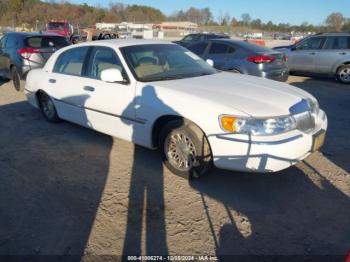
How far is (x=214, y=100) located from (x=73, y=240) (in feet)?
6.54

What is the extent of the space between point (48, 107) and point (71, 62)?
4.09 feet

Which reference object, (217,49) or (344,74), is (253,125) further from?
(344,74)

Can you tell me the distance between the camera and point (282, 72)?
31.5ft

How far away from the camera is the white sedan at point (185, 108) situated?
372 cm

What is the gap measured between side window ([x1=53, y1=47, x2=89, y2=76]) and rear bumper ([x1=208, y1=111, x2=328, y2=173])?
108 inches

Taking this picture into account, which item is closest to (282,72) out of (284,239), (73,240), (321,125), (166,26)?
(321,125)

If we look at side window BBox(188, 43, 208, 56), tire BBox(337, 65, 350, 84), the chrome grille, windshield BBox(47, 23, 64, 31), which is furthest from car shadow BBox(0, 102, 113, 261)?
windshield BBox(47, 23, 64, 31)

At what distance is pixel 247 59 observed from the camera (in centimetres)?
926

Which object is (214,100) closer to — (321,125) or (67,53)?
(321,125)

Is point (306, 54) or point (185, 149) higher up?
point (306, 54)

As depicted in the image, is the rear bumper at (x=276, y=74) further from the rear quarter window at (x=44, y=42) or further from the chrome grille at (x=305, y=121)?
the rear quarter window at (x=44, y=42)

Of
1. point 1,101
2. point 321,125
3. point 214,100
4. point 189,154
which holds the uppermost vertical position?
point 214,100

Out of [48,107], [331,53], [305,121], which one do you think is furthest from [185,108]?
[331,53]

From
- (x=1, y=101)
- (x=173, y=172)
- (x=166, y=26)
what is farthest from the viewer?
(x=166, y=26)
